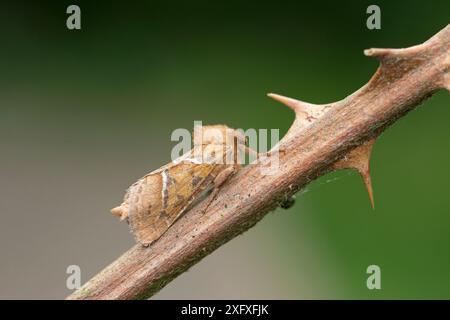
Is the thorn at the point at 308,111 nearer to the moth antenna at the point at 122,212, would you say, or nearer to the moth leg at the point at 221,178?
the moth leg at the point at 221,178

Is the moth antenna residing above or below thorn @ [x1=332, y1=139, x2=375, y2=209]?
below

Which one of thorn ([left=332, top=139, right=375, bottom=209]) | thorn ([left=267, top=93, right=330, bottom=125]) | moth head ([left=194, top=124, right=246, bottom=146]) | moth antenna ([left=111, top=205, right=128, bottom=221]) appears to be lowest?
moth antenna ([left=111, top=205, right=128, bottom=221])

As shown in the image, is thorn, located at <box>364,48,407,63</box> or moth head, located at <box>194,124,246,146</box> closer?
thorn, located at <box>364,48,407,63</box>

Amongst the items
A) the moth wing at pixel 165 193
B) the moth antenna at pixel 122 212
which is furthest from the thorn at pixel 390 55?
the moth antenna at pixel 122 212

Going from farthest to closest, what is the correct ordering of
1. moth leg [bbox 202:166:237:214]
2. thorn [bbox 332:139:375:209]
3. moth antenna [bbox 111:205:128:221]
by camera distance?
moth antenna [bbox 111:205:128:221] < moth leg [bbox 202:166:237:214] < thorn [bbox 332:139:375:209]

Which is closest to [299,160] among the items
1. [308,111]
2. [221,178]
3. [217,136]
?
[308,111]

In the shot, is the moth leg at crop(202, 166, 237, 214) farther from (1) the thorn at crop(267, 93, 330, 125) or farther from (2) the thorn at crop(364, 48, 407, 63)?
(2) the thorn at crop(364, 48, 407, 63)

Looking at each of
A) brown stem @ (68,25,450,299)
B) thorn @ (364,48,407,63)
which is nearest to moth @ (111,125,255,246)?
brown stem @ (68,25,450,299)

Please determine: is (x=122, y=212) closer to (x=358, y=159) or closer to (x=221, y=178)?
(x=221, y=178)
